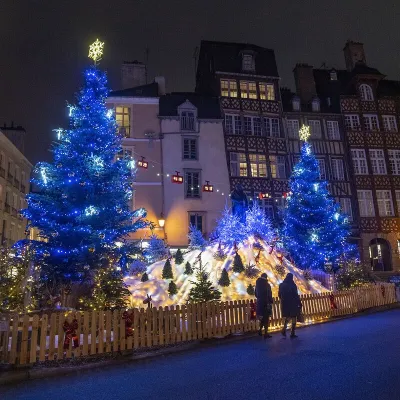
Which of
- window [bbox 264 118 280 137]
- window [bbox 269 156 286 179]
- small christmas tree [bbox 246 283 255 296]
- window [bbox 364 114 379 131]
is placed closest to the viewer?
small christmas tree [bbox 246 283 255 296]

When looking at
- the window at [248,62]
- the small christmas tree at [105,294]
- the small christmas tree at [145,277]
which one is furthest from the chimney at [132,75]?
the small christmas tree at [105,294]

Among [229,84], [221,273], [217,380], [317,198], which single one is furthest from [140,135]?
[217,380]

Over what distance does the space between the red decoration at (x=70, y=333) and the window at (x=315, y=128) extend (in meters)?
30.9

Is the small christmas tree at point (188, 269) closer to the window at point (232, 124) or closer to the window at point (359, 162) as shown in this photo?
the window at point (232, 124)

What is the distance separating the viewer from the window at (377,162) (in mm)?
35594

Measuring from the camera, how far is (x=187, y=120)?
31531 mm

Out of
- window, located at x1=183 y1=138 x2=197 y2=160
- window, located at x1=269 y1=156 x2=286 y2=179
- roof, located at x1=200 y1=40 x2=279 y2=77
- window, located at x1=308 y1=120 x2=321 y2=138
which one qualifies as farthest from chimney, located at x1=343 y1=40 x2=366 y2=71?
window, located at x1=183 y1=138 x2=197 y2=160

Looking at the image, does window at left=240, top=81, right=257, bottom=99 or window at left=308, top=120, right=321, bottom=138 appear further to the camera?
window at left=308, top=120, right=321, bottom=138

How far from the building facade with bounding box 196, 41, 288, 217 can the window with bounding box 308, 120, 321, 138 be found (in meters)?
3.29

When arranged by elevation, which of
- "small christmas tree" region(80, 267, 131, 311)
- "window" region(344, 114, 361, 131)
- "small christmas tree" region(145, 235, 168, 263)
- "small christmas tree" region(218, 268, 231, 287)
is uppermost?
"window" region(344, 114, 361, 131)

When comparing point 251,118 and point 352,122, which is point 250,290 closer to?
point 251,118

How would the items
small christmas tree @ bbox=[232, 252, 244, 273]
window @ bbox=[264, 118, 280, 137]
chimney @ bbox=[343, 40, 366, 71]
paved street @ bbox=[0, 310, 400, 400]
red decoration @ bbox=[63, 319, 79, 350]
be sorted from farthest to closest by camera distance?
1. chimney @ bbox=[343, 40, 366, 71]
2. window @ bbox=[264, 118, 280, 137]
3. small christmas tree @ bbox=[232, 252, 244, 273]
4. red decoration @ bbox=[63, 319, 79, 350]
5. paved street @ bbox=[0, 310, 400, 400]

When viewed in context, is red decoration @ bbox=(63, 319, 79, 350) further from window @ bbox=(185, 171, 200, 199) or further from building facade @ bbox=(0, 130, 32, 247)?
building facade @ bbox=(0, 130, 32, 247)

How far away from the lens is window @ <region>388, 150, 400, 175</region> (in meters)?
35.9
